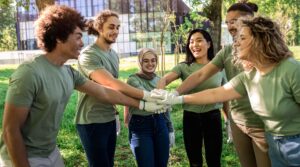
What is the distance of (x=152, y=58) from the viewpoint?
3.38 meters

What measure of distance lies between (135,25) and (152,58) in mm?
42896

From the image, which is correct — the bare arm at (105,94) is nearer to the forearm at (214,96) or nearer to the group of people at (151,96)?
the group of people at (151,96)

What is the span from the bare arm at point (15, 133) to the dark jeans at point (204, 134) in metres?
1.91

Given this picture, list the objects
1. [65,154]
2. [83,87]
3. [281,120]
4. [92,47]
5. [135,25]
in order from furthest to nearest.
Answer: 1. [135,25]
2. [65,154]
3. [92,47]
4. [83,87]
5. [281,120]

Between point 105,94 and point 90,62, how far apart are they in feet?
0.92

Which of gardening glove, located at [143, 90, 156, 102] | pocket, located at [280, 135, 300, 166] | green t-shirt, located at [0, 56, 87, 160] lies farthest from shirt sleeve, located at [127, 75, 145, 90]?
pocket, located at [280, 135, 300, 166]

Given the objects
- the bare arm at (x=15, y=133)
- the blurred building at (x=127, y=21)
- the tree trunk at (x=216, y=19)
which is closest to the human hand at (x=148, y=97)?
the bare arm at (x=15, y=133)

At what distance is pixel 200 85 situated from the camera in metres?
3.69

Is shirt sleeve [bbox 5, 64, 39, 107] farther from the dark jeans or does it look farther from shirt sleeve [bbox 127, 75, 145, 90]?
Answer: the dark jeans

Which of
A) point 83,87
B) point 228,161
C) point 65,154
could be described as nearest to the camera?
point 83,87

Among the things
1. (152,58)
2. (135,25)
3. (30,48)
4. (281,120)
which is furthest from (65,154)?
(30,48)

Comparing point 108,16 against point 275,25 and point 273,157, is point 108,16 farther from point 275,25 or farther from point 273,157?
point 273,157

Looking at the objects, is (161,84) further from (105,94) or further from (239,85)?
(239,85)

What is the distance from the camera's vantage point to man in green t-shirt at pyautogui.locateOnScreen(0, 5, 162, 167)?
6.69 feet
